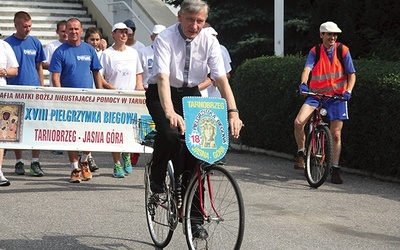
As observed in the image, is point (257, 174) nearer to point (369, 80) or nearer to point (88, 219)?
point (369, 80)

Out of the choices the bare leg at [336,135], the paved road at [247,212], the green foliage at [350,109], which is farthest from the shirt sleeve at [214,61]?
the green foliage at [350,109]

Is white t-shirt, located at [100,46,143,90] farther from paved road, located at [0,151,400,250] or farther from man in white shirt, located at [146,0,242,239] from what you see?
man in white shirt, located at [146,0,242,239]

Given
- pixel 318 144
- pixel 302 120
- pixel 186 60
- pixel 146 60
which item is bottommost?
pixel 318 144

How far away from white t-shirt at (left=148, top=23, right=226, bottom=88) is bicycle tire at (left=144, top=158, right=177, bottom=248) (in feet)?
2.80

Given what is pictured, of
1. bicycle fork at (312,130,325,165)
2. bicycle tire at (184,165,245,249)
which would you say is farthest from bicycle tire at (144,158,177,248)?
bicycle fork at (312,130,325,165)

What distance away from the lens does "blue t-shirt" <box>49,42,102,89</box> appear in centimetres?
→ 1218

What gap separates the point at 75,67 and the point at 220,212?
17.6ft

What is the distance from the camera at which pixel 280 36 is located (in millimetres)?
16625

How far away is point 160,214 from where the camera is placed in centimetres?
830

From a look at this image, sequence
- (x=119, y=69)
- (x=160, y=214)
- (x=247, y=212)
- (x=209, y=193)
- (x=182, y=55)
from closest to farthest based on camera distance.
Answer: (x=209, y=193) < (x=182, y=55) < (x=160, y=214) < (x=247, y=212) < (x=119, y=69)

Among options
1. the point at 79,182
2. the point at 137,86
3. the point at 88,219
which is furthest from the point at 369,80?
the point at 88,219

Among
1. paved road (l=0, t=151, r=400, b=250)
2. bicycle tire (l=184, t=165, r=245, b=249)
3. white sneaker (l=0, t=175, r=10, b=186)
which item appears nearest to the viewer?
bicycle tire (l=184, t=165, r=245, b=249)

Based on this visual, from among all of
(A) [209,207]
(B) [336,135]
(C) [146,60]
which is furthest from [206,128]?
(C) [146,60]

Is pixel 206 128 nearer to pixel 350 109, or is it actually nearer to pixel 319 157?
pixel 319 157
